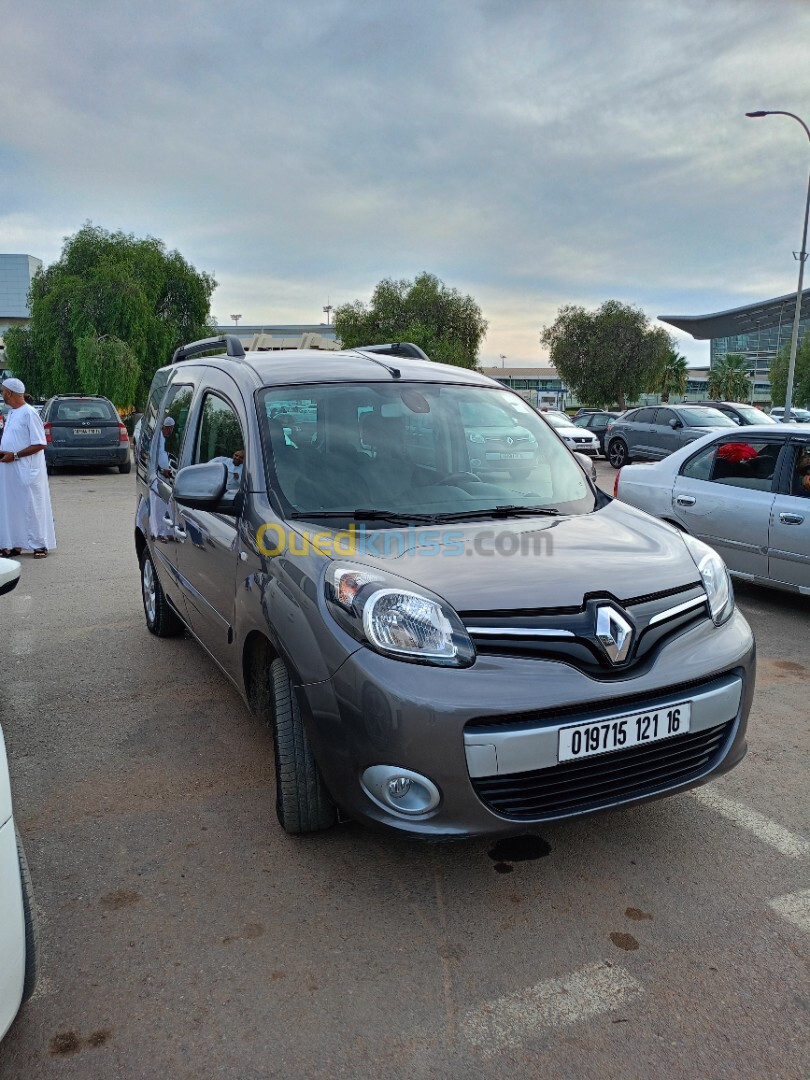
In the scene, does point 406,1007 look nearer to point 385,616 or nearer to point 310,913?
point 310,913

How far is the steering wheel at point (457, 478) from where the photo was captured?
3.49 meters

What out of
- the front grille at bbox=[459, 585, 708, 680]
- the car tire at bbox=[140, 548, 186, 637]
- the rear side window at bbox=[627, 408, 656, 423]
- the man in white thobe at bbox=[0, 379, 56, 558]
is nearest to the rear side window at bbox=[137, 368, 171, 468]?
the car tire at bbox=[140, 548, 186, 637]

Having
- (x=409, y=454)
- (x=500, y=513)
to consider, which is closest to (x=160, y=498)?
(x=409, y=454)

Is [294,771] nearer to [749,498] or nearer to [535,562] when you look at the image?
[535,562]

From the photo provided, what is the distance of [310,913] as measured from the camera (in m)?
2.62

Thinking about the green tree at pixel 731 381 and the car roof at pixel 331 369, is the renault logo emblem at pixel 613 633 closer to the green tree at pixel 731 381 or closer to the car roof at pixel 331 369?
the car roof at pixel 331 369

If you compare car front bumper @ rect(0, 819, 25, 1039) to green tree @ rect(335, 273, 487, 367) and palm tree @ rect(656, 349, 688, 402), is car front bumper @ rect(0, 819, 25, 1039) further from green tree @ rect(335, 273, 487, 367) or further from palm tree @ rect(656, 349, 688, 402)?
palm tree @ rect(656, 349, 688, 402)

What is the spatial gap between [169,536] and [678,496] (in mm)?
4353

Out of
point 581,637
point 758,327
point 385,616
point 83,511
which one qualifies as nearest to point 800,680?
point 581,637

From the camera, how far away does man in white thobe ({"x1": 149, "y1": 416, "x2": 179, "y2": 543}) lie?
4.69m

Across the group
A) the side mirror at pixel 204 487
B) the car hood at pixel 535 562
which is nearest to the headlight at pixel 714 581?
the car hood at pixel 535 562

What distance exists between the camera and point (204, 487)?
3283mm

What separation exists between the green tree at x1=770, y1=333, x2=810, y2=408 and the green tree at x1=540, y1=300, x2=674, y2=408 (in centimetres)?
971

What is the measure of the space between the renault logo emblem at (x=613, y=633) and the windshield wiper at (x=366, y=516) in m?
0.86
